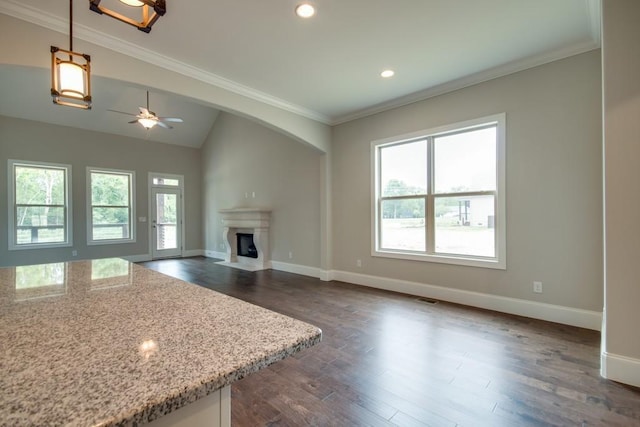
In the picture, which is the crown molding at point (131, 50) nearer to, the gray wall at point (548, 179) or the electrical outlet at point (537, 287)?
the gray wall at point (548, 179)

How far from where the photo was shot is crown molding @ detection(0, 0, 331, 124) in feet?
7.86

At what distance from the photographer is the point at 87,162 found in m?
6.97

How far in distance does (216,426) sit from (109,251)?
8.29 metres

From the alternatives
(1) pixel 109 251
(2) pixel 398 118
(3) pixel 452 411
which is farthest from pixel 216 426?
(1) pixel 109 251

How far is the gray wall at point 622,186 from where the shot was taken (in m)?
2.03

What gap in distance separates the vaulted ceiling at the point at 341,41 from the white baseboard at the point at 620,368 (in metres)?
2.78

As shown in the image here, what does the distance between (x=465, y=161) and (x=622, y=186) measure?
192 centimetres

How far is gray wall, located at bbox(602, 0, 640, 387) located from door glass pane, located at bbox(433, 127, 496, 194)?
61.3 inches

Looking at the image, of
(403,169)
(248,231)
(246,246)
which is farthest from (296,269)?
(403,169)

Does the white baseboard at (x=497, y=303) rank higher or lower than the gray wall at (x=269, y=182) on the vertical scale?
lower

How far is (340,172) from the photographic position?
529 centimetres

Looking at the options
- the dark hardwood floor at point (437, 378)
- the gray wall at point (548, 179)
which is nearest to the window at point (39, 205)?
the dark hardwood floor at point (437, 378)

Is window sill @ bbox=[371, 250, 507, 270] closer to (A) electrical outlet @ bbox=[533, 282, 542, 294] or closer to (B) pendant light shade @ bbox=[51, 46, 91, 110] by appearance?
(A) electrical outlet @ bbox=[533, 282, 542, 294]

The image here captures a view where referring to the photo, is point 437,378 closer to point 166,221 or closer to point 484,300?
point 484,300
